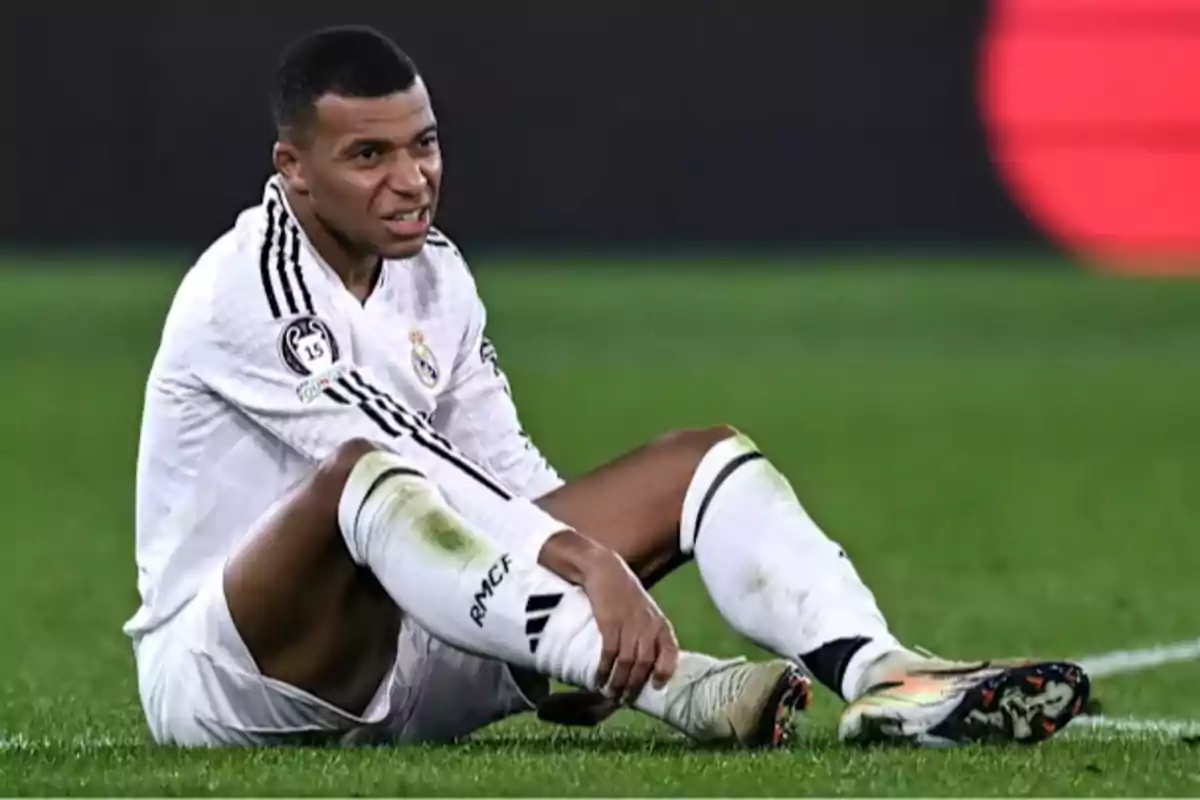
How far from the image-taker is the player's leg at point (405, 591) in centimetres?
351

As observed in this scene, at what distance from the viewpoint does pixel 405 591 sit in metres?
3.54

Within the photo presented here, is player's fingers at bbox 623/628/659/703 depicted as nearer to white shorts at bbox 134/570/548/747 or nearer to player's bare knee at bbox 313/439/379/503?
white shorts at bbox 134/570/548/747

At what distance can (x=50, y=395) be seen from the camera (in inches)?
438

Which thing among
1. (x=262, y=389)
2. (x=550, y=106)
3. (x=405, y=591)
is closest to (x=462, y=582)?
(x=405, y=591)

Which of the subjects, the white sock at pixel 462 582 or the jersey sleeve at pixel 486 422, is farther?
the jersey sleeve at pixel 486 422

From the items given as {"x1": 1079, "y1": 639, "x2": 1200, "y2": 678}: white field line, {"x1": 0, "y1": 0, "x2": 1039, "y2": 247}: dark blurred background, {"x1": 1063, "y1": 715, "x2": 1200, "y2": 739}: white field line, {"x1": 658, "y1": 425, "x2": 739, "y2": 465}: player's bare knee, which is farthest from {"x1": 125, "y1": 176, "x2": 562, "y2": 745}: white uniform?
{"x1": 0, "y1": 0, "x2": 1039, "y2": 247}: dark blurred background

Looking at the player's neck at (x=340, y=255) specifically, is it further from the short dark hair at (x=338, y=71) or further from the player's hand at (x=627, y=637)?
the player's hand at (x=627, y=637)

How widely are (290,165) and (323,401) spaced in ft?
1.41

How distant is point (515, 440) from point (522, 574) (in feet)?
2.73

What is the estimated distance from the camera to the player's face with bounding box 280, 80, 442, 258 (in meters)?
3.89

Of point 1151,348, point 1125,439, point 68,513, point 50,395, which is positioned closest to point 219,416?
point 68,513

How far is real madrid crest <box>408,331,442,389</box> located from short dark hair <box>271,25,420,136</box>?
0.36 meters

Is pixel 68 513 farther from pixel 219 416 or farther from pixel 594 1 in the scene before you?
pixel 594 1

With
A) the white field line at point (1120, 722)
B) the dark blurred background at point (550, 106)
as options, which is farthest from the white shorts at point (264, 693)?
the dark blurred background at point (550, 106)
